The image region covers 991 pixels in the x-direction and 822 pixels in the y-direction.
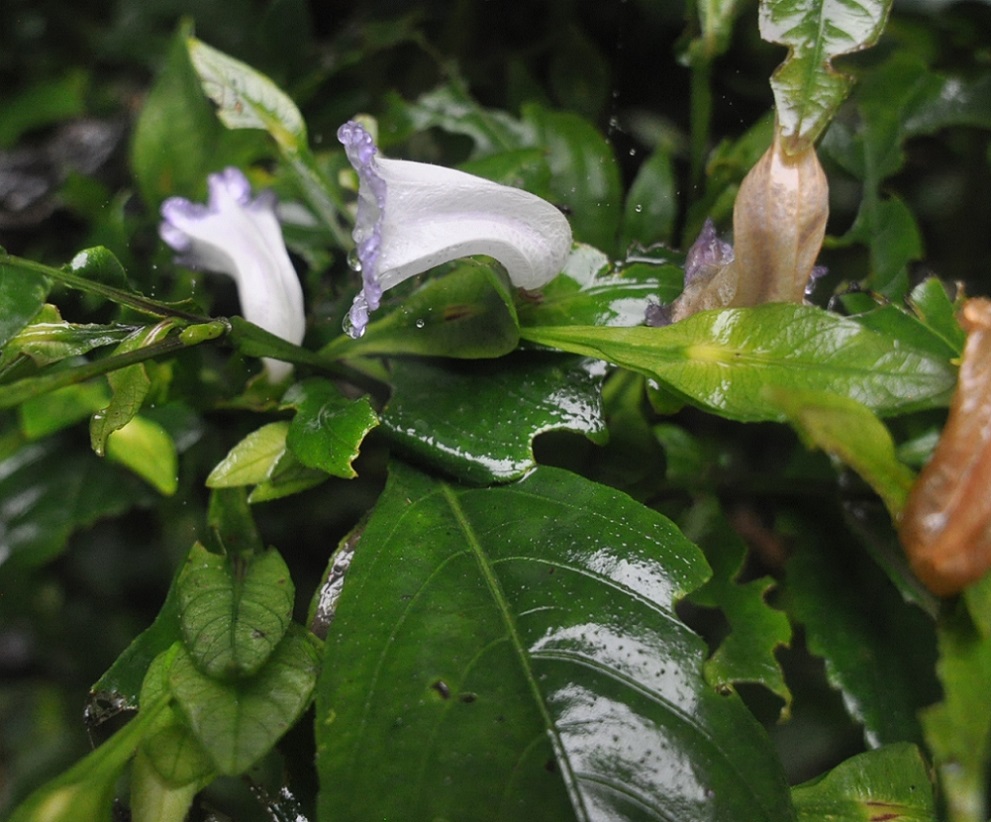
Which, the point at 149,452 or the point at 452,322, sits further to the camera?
the point at 149,452

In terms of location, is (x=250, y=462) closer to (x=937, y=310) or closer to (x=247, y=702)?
(x=247, y=702)

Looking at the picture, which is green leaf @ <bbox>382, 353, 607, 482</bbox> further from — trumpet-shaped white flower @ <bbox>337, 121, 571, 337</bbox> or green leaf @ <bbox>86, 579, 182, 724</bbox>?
green leaf @ <bbox>86, 579, 182, 724</bbox>

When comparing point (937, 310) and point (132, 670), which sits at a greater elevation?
point (937, 310)

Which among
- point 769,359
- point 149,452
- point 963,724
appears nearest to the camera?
point 963,724

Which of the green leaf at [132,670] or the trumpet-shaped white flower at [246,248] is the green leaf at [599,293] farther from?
the green leaf at [132,670]

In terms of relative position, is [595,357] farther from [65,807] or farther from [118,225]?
[118,225]

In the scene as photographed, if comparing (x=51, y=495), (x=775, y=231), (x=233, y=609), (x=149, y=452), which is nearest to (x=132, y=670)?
(x=233, y=609)

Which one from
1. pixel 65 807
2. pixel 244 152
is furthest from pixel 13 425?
pixel 65 807
